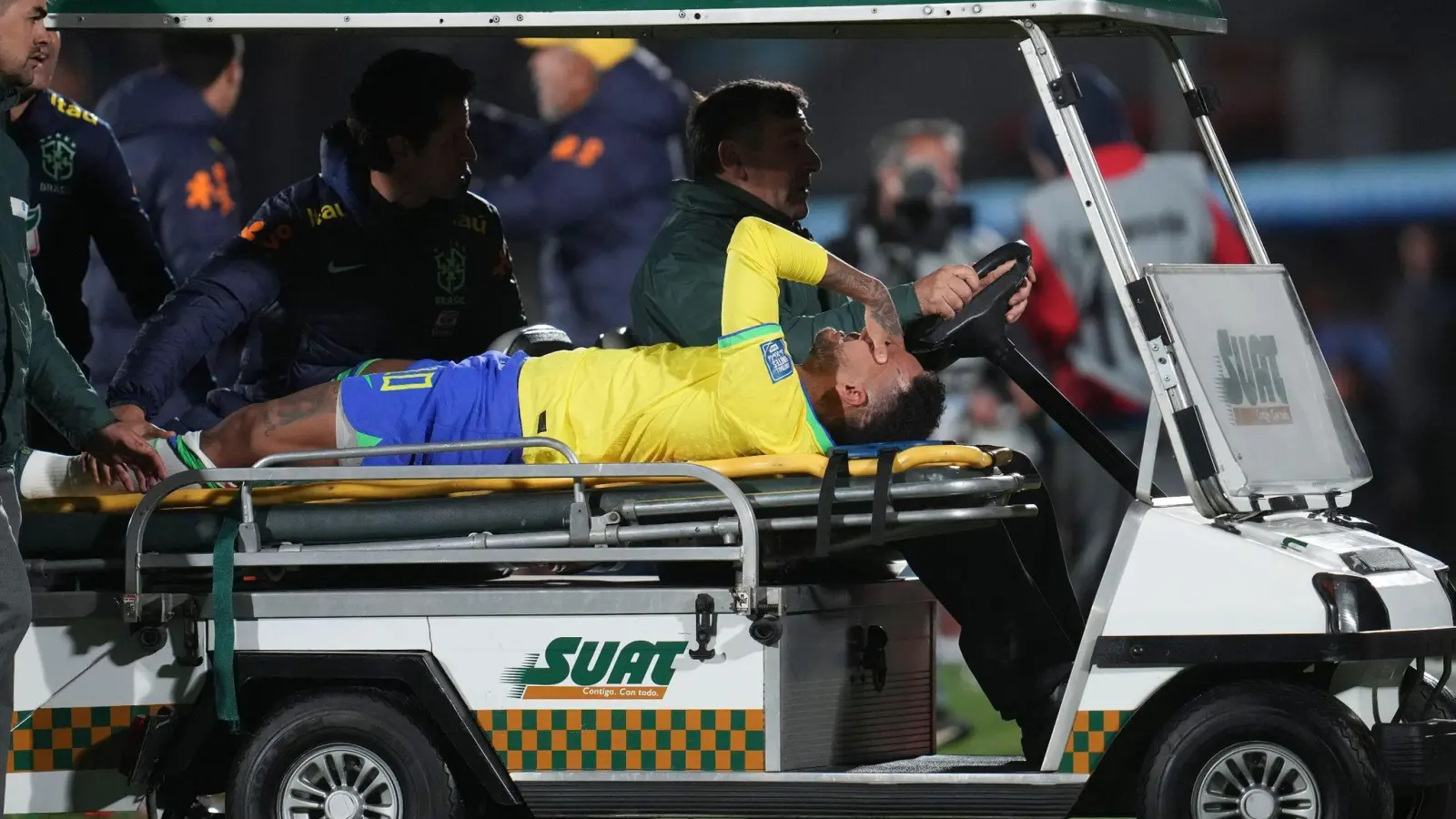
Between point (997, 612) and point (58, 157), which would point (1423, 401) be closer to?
point (997, 612)

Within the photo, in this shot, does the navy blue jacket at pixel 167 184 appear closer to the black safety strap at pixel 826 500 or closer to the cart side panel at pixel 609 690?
the cart side panel at pixel 609 690

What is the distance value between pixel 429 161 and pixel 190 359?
3.39 ft

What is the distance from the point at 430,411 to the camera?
16.5ft

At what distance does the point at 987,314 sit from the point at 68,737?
2.55m

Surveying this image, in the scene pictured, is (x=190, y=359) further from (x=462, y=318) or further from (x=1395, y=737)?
(x=1395, y=737)

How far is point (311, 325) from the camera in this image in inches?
239

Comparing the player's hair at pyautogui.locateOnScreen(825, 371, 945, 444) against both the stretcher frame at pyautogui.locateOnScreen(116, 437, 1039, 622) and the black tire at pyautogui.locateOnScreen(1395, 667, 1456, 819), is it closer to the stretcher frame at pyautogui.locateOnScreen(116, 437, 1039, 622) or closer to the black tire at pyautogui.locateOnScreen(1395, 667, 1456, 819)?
the stretcher frame at pyautogui.locateOnScreen(116, 437, 1039, 622)

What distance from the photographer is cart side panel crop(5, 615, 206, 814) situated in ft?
15.1

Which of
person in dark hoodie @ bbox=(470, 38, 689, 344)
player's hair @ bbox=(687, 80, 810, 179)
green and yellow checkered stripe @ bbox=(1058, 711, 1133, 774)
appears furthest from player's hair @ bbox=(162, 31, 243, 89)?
green and yellow checkered stripe @ bbox=(1058, 711, 1133, 774)

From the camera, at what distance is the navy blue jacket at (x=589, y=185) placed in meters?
8.48

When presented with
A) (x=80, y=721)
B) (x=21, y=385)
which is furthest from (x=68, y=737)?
(x=21, y=385)

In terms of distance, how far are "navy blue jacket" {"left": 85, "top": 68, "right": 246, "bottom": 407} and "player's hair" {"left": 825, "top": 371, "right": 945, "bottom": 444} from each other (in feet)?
10.5

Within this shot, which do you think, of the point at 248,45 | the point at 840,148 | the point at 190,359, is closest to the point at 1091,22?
the point at 190,359

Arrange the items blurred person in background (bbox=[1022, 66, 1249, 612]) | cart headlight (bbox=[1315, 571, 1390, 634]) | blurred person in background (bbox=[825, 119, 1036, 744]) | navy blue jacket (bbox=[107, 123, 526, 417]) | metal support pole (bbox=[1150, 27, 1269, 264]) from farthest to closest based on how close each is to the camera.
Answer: blurred person in background (bbox=[825, 119, 1036, 744])
blurred person in background (bbox=[1022, 66, 1249, 612])
navy blue jacket (bbox=[107, 123, 526, 417])
metal support pole (bbox=[1150, 27, 1269, 264])
cart headlight (bbox=[1315, 571, 1390, 634])
